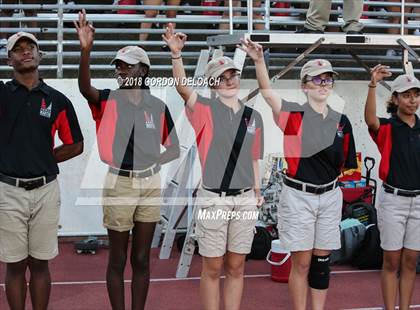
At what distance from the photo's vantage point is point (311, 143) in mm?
5055

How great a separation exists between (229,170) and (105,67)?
3.97 meters

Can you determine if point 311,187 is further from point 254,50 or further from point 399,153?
point 254,50

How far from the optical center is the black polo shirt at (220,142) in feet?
16.4

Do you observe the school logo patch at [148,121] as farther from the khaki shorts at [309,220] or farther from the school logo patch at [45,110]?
the khaki shorts at [309,220]

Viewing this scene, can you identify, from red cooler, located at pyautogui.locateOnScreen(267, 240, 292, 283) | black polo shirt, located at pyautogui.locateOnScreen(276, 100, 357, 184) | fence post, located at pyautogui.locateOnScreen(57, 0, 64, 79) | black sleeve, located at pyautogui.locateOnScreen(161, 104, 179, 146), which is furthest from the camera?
fence post, located at pyautogui.locateOnScreen(57, 0, 64, 79)

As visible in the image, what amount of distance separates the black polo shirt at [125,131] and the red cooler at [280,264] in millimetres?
2141

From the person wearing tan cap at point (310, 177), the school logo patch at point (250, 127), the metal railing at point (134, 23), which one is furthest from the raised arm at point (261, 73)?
the metal railing at point (134, 23)

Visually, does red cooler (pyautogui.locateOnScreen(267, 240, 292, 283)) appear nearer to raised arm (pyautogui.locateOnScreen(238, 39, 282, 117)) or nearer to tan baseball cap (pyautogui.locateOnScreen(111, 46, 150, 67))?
raised arm (pyautogui.locateOnScreen(238, 39, 282, 117))

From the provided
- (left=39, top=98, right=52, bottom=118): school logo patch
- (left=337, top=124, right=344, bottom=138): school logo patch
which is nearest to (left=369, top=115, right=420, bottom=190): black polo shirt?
(left=337, top=124, right=344, bottom=138): school logo patch

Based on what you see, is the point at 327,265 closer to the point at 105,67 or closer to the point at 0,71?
the point at 105,67

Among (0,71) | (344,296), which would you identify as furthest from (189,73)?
(344,296)

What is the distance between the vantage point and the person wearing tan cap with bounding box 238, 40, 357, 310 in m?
5.03

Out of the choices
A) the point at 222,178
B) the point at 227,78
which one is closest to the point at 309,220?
the point at 222,178

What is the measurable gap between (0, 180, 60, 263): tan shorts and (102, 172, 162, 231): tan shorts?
0.40 m
